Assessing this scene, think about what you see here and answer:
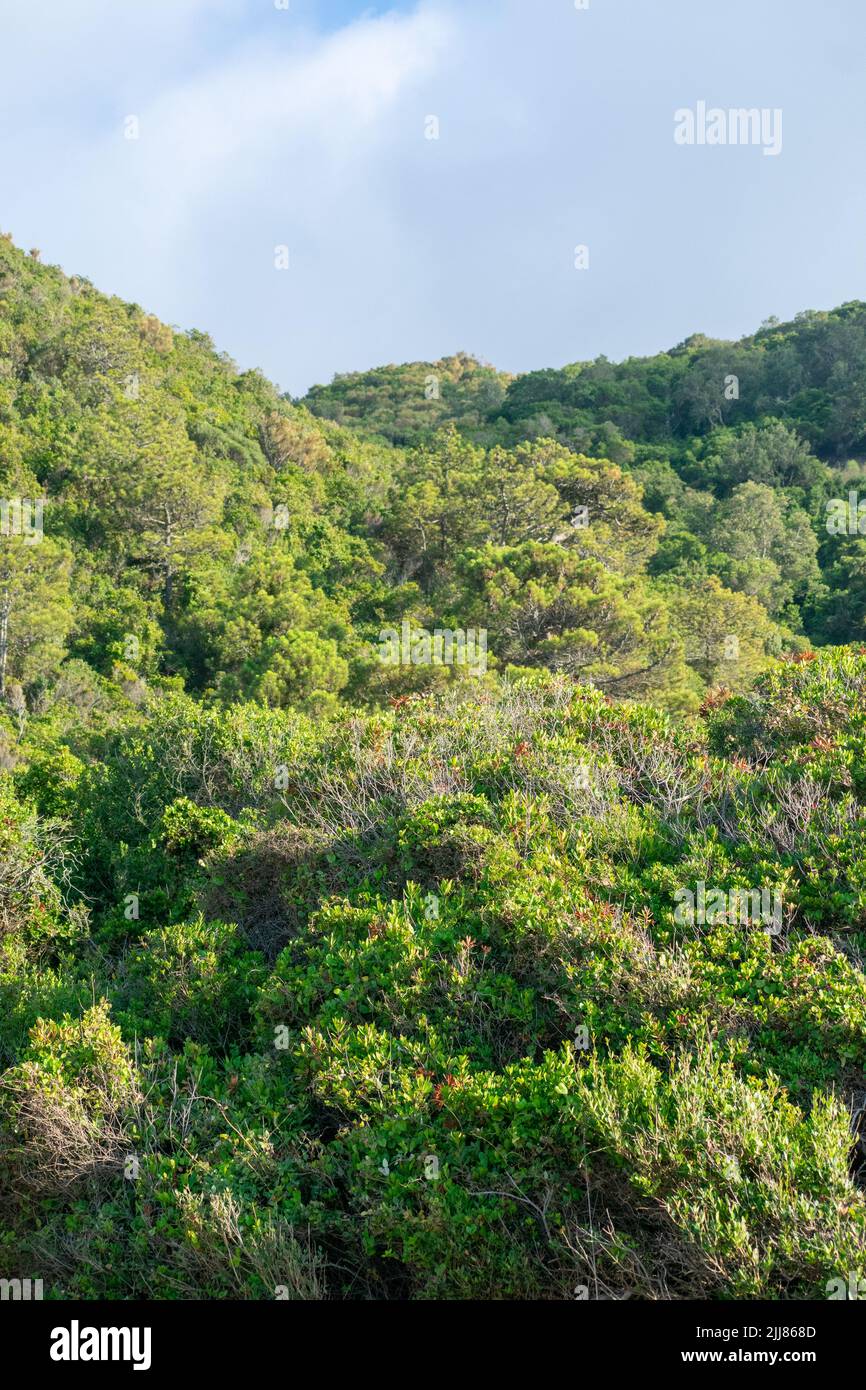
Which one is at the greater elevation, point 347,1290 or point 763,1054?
point 763,1054

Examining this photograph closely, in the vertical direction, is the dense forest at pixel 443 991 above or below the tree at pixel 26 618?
below

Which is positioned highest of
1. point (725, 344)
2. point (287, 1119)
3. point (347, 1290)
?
point (725, 344)

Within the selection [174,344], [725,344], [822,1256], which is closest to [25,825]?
[822,1256]

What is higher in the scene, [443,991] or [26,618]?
[26,618]

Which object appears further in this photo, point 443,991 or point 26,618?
point 26,618

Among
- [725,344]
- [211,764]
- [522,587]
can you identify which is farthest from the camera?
[725,344]

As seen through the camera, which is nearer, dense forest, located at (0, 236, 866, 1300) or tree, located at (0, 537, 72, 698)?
dense forest, located at (0, 236, 866, 1300)

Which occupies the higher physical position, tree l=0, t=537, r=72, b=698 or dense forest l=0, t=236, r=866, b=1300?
tree l=0, t=537, r=72, b=698

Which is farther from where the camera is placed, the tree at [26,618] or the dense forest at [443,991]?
the tree at [26,618]

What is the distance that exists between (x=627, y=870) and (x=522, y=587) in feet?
48.5

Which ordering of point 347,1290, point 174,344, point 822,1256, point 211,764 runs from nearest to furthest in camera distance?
point 822,1256 < point 347,1290 < point 211,764 < point 174,344

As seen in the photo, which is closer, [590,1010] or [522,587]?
[590,1010]

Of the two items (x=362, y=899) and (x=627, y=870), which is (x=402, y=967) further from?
(x=627, y=870)

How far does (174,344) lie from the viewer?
Answer: 5244cm
